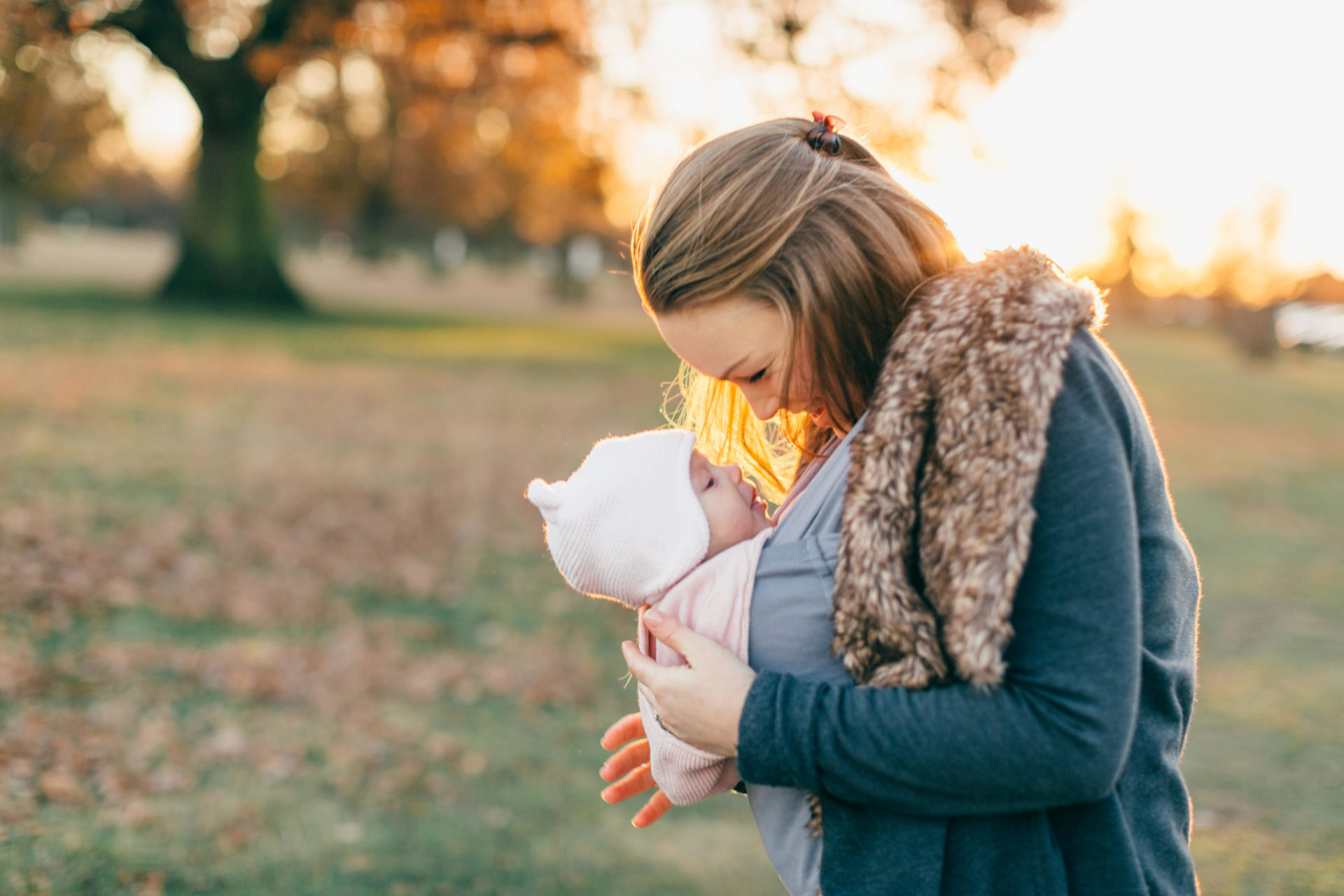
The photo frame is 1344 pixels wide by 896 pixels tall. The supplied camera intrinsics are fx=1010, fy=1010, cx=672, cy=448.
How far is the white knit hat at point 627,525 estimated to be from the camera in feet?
5.29

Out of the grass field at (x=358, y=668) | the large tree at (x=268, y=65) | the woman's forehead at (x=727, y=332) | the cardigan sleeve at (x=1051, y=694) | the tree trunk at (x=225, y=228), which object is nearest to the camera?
the cardigan sleeve at (x=1051, y=694)

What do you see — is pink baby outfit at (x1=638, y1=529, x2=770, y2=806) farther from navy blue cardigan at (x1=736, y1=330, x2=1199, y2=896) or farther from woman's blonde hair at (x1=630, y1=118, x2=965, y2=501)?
woman's blonde hair at (x1=630, y1=118, x2=965, y2=501)

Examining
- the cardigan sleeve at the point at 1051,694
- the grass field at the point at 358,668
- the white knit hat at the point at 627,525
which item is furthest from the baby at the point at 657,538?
the grass field at the point at 358,668

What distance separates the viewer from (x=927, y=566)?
127 centimetres

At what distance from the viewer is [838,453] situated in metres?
1.47

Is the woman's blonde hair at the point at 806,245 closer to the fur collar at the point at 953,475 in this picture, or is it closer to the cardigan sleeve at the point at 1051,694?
the fur collar at the point at 953,475

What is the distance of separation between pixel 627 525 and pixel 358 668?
155 inches

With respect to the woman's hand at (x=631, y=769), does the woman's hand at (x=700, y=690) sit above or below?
above

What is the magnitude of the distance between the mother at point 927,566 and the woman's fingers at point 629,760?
402 mm

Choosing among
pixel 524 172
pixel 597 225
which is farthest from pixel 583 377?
pixel 597 225

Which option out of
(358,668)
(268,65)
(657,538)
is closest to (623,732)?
(657,538)

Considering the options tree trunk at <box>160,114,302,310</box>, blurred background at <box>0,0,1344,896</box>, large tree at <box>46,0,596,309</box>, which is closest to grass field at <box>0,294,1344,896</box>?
blurred background at <box>0,0,1344,896</box>

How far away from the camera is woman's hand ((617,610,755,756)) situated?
1.38 m

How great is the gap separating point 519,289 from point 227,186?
2777 cm
